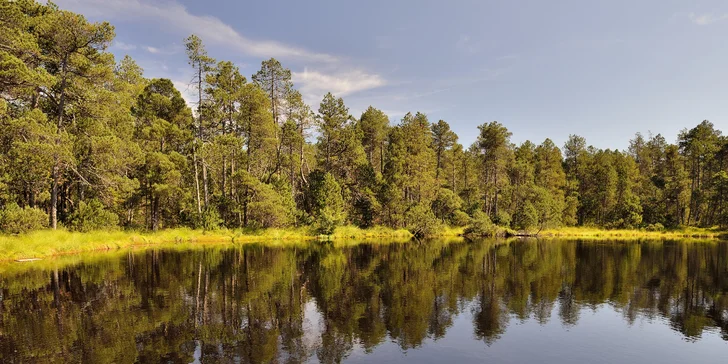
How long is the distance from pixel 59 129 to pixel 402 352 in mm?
32682

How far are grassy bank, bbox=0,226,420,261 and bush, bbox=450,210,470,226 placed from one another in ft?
8.19

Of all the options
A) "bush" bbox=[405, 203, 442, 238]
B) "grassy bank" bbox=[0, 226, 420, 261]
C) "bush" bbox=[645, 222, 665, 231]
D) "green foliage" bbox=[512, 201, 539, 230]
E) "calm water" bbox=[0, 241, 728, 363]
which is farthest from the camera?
"bush" bbox=[645, 222, 665, 231]

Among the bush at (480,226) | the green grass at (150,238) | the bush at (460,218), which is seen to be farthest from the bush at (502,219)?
the green grass at (150,238)

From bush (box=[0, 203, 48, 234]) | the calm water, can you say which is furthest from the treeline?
the calm water

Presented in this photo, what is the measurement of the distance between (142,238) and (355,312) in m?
31.4

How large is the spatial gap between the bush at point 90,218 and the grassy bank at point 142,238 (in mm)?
697

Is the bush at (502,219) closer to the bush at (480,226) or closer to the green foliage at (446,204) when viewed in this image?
the bush at (480,226)

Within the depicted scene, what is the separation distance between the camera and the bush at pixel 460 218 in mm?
60156

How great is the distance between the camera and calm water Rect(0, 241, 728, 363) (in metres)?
12.3

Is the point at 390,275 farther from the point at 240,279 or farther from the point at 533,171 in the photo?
the point at 533,171

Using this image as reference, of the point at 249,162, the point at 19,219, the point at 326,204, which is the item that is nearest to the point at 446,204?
the point at 326,204

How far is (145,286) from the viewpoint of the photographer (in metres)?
20.3

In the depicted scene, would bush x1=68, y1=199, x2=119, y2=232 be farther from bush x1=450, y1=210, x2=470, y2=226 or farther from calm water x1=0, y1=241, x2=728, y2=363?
bush x1=450, y1=210, x2=470, y2=226

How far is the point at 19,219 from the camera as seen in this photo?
27156mm
